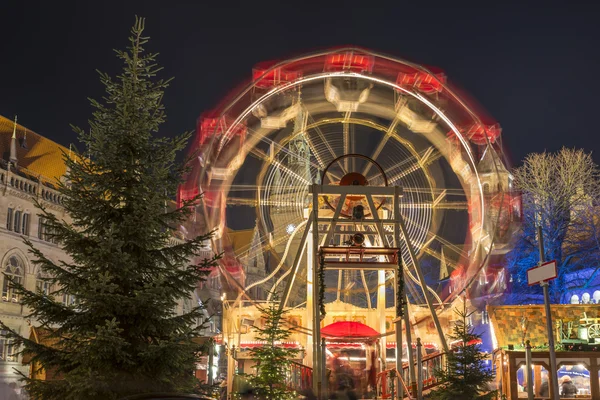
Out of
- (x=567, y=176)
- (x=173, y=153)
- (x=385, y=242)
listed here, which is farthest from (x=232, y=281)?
(x=567, y=176)

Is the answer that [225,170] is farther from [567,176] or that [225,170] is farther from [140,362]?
[567,176]

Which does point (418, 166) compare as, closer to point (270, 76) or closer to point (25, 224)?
point (270, 76)

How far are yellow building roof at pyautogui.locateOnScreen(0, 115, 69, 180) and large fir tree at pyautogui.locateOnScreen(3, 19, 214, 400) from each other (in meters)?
41.6

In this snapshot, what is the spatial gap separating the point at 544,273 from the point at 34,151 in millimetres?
48156

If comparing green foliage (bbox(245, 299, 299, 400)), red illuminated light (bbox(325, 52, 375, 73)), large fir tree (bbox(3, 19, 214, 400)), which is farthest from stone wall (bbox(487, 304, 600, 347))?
large fir tree (bbox(3, 19, 214, 400))

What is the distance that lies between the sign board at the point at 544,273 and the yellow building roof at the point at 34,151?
4297cm

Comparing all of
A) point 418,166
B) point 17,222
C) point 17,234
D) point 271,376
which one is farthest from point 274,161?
point 17,222

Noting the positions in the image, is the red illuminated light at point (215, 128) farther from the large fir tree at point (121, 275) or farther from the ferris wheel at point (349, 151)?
the large fir tree at point (121, 275)

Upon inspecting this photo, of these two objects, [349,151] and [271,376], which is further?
[349,151]

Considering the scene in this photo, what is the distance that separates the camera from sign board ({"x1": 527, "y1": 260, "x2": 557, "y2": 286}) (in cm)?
1230

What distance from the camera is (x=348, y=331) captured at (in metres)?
18.6

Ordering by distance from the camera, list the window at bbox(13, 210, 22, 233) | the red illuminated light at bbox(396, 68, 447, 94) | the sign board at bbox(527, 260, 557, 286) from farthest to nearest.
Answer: the window at bbox(13, 210, 22, 233) < the red illuminated light at bbox(396, 68, 447, 94) < the sign board at bbox(527, 260, 557, 286)

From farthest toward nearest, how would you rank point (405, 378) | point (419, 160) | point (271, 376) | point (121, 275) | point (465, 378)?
point (419, 160)
point (405, 378)
point (271, 376)
point (465, 378)
point (121, 275)

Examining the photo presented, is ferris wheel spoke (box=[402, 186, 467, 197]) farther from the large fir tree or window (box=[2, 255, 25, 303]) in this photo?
window (box=[2, 255, 25, 303])
